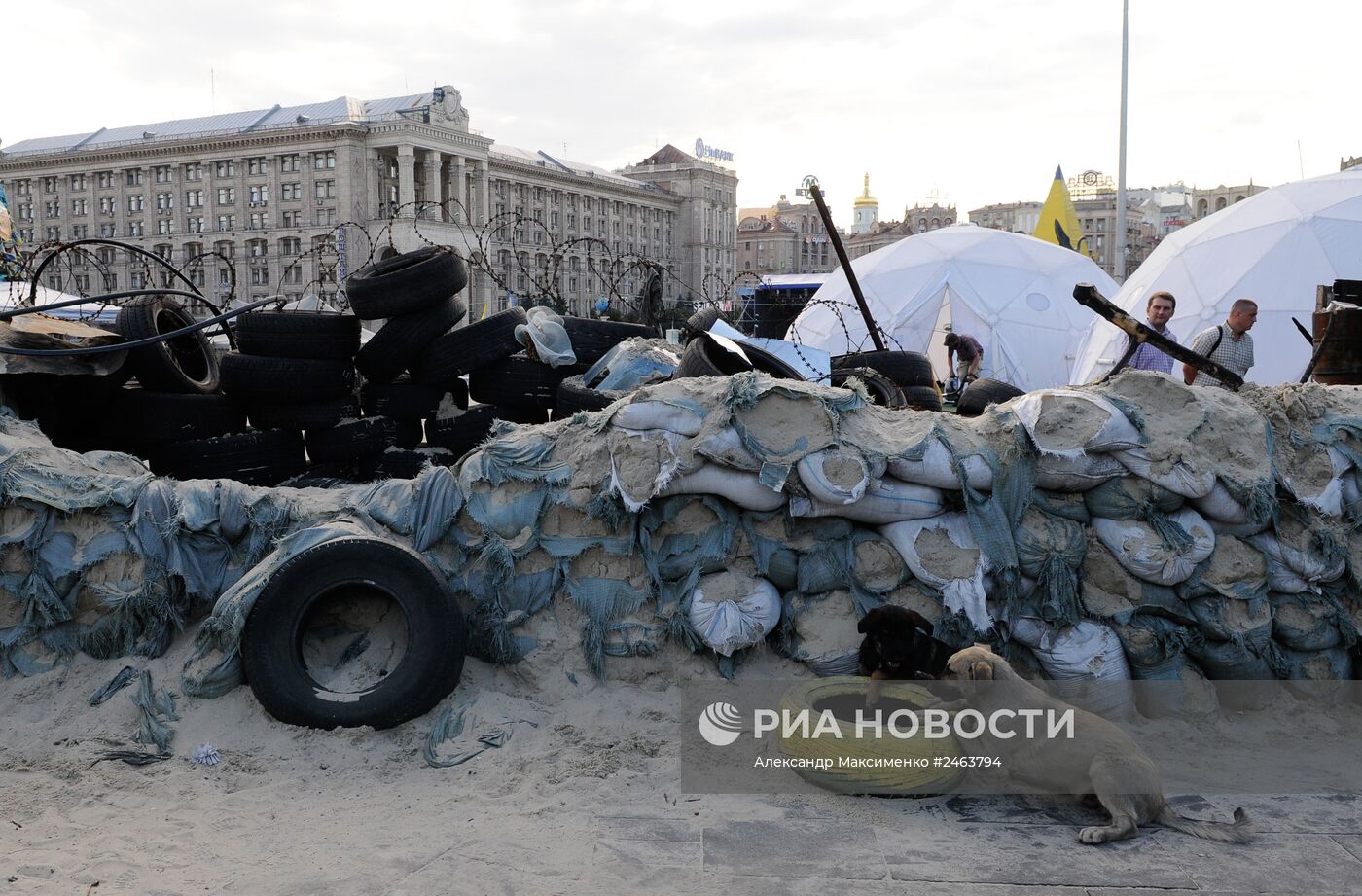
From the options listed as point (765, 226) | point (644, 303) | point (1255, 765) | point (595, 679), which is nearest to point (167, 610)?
point (595, 679)

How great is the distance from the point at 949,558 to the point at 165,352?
20.5 ft

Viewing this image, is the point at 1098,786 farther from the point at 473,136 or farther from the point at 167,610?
the point at 473,136

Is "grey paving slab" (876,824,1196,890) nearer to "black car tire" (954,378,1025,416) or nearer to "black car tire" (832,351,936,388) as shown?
"black car tire" (954,378,1025,416)

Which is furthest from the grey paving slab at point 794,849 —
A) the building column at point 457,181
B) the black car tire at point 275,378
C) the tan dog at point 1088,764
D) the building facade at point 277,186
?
the building column at point 457,181

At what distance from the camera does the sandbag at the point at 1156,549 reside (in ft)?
17.8

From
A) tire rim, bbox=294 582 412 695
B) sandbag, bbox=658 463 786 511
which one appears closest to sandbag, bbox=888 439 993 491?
sandbag, bbox=658 463 786 511

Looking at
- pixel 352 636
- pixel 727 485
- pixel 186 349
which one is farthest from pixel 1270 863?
pixel 186 349

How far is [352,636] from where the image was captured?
18.1ft

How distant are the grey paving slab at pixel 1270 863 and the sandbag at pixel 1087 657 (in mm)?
1223

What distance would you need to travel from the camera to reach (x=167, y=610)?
18.2ft

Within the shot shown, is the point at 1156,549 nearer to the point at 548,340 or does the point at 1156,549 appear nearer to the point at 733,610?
the point at 733,610

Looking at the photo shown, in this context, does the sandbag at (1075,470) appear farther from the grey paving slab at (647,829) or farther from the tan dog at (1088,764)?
the grey paving slab at (647,829)

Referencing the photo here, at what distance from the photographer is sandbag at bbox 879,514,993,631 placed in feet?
17.4

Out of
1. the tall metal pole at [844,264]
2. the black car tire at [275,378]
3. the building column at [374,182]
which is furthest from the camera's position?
the building column at [374,182]
